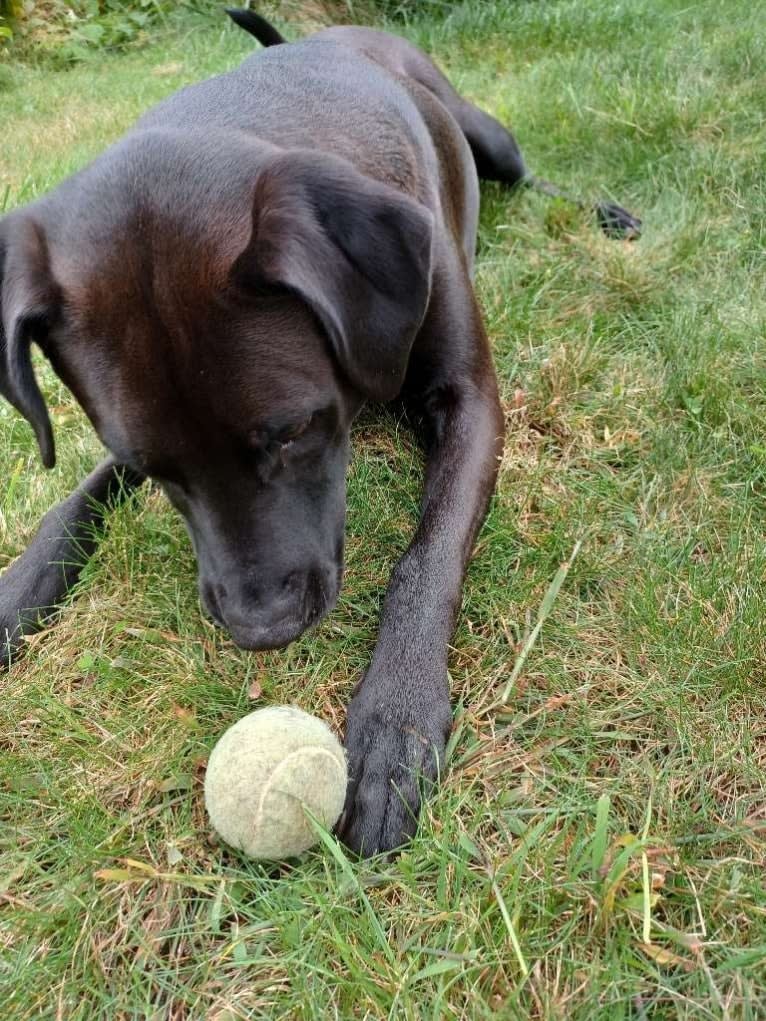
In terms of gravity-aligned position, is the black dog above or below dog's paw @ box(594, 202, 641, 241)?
above

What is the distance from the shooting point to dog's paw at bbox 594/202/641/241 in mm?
4488

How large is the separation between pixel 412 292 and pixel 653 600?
40.1 inches

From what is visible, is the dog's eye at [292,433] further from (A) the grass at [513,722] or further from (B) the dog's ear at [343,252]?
(A) the grass at [513,722]

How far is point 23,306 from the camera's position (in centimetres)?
208

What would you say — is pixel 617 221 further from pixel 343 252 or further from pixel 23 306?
pixel 23 306

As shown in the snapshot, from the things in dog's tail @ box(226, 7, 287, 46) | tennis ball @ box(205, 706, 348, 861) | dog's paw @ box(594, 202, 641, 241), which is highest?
dog's tail @ box(226, 7, 287, 46)

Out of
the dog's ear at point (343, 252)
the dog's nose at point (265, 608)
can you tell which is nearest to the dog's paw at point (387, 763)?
the dog's nose at point (265, 608)

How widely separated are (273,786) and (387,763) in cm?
36

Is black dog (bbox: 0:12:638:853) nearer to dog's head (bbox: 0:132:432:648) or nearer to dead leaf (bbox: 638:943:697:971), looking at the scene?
dog's head (bbox: 0:132:432:648)

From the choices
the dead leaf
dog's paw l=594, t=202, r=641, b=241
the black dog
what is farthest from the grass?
dog's paw l=594, t=202, r=641, b=241

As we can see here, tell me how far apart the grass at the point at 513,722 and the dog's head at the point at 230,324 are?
40 centimetres

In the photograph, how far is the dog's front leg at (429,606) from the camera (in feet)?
6.43

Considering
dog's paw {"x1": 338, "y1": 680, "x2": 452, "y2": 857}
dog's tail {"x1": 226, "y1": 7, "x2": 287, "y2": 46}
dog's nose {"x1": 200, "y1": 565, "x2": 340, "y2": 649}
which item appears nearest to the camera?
dog's paw {"x1": 338, "y1": 680, "x2": 452, "y2": 857}

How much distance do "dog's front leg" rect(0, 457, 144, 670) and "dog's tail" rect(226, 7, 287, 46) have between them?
10.0 ft
